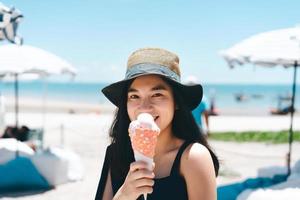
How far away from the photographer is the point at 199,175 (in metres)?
1.49

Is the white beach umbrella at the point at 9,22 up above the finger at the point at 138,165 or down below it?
above

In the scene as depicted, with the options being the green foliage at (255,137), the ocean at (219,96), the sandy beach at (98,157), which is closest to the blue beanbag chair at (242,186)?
the sandy beach at (98,157)

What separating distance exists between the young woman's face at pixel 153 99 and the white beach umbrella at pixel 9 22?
3783mm

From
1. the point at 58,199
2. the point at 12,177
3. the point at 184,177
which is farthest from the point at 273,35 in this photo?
the point at 184,177

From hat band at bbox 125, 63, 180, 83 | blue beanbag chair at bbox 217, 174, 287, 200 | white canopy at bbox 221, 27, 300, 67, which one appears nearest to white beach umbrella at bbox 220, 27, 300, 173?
white canopy at bbox 221, 27, 300, 67

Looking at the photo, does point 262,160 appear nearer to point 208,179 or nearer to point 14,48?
point 14,48

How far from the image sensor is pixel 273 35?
5.81m

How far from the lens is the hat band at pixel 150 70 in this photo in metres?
1.54

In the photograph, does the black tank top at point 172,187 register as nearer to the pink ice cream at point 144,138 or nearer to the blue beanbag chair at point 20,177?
the pink ice cream at point 144,138

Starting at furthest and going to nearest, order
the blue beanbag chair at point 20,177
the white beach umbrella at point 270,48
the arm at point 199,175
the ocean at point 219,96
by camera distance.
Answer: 1. the ocean at point 219,96
2. the blue beanbag chair at point 20,177
3. the white beach umbrella at point 270,48
4. the arm at point 199,175

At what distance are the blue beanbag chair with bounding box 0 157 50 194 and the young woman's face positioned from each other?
5.67m

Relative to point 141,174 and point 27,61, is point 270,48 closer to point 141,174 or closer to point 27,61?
point 27,61

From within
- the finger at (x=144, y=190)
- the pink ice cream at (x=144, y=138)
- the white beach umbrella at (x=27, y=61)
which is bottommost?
the white beach umbrella at (x=27, y=61)

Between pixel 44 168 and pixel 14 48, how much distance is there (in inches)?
76.2
